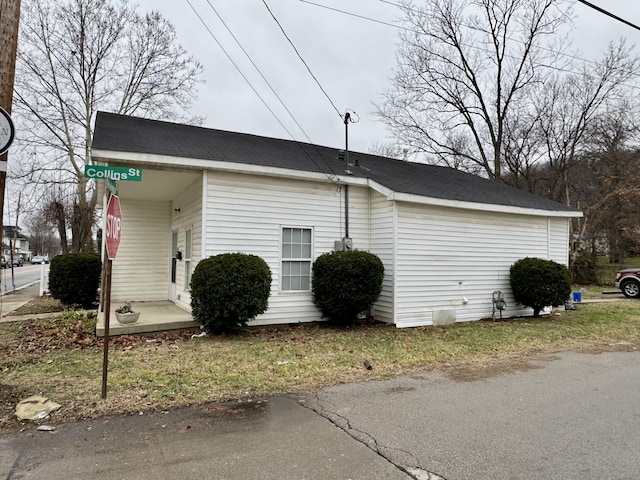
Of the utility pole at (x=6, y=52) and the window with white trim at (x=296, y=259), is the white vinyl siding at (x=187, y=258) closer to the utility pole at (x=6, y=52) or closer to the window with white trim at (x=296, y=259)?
the window with white trim at (x=296, y=259)

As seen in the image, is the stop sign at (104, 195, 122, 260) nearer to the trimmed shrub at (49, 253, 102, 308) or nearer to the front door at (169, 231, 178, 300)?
the front door at (169, 231, 178, 300)

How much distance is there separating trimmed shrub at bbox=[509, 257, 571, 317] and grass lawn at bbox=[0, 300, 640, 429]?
27.0 inches

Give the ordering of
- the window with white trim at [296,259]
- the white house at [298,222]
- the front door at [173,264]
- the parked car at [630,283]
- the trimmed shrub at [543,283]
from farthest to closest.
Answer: the parked car at [630,283]
the front door at [173,264]
the trimmed shrub at [543,283]
the window with white trim at [296,259]
the white house at [298,222]

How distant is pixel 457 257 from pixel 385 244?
2.01m

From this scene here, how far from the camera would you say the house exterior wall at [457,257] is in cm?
919

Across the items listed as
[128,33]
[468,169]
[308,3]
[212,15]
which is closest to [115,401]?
[212,15]

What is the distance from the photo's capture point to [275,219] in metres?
8.84

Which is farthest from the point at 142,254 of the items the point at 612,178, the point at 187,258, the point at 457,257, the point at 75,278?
the point at 612,178

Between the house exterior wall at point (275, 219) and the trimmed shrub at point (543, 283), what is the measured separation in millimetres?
4177

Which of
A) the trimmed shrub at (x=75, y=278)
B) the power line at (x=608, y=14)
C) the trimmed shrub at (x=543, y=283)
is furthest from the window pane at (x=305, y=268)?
the power line at (x=608, y=14)

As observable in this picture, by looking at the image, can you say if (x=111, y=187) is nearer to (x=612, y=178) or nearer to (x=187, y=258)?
(x=187, y=258)

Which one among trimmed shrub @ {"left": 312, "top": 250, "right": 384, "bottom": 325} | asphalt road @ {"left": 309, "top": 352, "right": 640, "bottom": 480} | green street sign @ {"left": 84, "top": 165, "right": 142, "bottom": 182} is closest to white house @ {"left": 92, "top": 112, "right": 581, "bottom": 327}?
trimmed shrub @ {"left": 312, "top": 250, "right": 384, "bottom": 325}

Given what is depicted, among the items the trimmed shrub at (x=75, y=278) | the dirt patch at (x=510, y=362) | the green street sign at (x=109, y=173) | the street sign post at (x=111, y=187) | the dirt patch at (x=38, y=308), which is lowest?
the dirt patch at (x=510, y=362)

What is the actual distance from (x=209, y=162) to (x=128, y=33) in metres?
20.3
